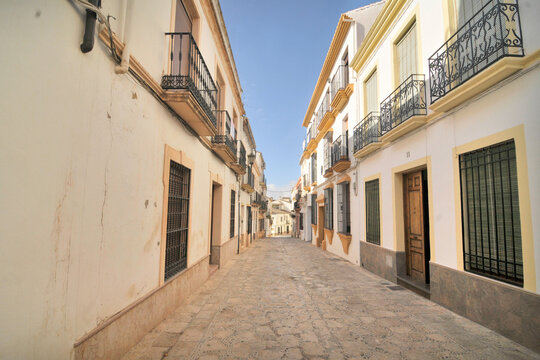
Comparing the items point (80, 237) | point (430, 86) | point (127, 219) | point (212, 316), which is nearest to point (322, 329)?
point (212, 316)

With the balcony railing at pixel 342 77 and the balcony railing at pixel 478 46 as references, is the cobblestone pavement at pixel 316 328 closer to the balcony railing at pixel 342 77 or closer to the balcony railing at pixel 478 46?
the balcony railing at pixel 478 46

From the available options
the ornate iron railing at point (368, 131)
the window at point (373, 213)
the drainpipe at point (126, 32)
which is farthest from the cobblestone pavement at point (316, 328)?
the ornate iron railing at point (368, 131)

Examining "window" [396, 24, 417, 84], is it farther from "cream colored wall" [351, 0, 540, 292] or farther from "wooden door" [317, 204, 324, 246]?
"wooden door" [317, 204, 324, 246]

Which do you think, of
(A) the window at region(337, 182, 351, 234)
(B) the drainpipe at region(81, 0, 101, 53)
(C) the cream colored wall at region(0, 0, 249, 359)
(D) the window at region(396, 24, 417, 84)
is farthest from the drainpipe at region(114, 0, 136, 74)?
(A) the window at region(337, 182, 351, 234)

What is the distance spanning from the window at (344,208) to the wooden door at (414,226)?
150 inches

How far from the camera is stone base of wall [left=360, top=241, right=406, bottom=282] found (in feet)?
21.4

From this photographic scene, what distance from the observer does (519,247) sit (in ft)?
11.2

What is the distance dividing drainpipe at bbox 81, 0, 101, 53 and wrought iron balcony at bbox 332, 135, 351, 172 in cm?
863

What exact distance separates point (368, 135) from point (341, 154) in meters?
2.55

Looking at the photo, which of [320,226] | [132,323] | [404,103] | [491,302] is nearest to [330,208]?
[320,226]

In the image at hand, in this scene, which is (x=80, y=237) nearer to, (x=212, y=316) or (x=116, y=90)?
(x=116, y=90)

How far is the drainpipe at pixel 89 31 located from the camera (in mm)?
2336

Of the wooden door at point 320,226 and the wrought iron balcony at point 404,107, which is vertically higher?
the wrought iron balcony at point 404,107

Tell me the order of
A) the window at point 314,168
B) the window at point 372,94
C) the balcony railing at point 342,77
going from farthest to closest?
the window at point 314,168 → the balcony railing at point 342,77 → the window at point 372,94
